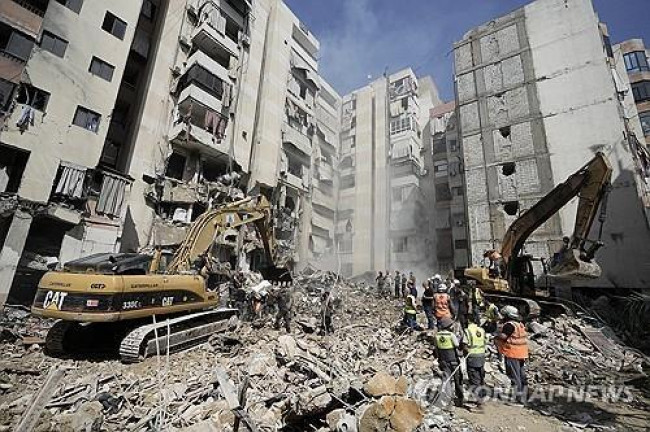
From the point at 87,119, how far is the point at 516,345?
19813mm

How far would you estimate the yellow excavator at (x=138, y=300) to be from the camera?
6.58m

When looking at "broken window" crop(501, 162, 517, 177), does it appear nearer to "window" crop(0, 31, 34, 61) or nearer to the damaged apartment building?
the damaged apartment building

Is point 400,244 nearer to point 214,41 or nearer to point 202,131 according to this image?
point 202,131

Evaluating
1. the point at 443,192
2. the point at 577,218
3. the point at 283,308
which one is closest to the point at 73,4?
the point at 283,308

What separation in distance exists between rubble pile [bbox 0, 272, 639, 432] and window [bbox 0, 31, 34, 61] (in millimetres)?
11511

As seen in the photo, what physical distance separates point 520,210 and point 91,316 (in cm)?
2251

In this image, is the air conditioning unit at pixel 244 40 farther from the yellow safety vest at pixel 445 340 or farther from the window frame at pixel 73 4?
the yellow safety vest at pixel 445 340

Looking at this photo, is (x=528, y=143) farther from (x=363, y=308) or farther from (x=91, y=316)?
(x=91, y=316)

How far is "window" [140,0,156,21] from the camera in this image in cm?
2103

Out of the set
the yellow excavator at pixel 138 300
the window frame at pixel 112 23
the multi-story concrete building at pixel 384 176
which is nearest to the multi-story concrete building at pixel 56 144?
the window frame at pixel 112 23

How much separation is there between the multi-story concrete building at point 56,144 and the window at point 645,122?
132 feet

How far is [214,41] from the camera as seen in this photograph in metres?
23.0

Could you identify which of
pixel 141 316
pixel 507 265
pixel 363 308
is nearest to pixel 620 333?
pixel 507 265

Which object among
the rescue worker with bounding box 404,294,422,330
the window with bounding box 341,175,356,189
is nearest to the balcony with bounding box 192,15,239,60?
the window with bounding box 341,175,356,189
